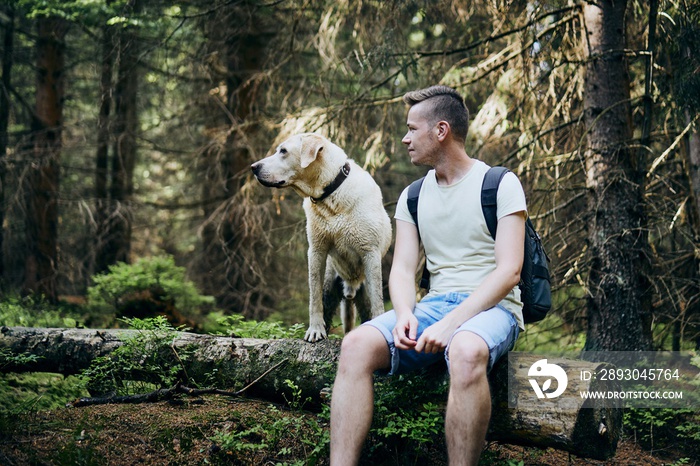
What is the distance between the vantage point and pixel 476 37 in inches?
364

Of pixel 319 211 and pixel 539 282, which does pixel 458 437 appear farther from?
pixel 319 211

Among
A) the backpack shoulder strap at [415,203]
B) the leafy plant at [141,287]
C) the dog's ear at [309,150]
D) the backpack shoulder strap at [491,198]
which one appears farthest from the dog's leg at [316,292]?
the leafy plant at [141,287]

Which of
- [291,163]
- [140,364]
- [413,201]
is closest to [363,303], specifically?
[291,163]

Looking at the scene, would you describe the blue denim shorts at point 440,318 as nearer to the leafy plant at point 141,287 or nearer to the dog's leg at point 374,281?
the dog's leg at point 374,281

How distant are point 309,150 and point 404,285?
5.02 ft

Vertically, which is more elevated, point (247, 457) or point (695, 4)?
point (695, 4)

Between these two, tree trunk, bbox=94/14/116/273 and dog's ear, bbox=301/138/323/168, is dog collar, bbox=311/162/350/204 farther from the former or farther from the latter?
tree trunk, bbox=94/14/116/273

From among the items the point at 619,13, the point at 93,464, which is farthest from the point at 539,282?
the point at 619,13

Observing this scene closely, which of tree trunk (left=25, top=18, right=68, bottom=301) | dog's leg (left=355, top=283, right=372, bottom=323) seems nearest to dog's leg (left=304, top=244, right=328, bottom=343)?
dog's leg (left=355, top=283, right=372, bottom=323)

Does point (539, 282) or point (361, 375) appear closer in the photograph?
point (361, 375)

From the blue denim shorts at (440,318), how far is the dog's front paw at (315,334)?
42.0 inches

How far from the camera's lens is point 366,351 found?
3543 millimetres

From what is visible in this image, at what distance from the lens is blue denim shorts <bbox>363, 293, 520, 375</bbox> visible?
135 inches

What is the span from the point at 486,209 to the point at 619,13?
3.59m
